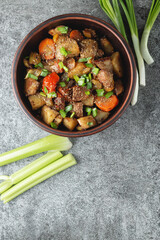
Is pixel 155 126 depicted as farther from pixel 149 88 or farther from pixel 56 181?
pixel 56 181

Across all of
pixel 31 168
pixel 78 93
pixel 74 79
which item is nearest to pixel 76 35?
pixel 74 79

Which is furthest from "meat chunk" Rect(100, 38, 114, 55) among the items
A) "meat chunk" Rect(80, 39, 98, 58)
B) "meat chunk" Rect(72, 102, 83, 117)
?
"meat chunk" Rect(72, 102, 83, 117)

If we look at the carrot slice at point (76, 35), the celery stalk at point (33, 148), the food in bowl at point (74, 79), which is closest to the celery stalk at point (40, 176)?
the celery stalk at point (33, 148)

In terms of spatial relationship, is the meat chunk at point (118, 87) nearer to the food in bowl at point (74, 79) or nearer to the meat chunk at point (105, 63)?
the food in bowl at point (74, 79)

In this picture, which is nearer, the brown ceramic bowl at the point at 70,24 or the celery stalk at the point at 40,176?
the brown ceramic bowl at the point at 70,24

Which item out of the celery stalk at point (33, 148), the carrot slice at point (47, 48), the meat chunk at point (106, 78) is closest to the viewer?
the meat chunk at point (106, 78)

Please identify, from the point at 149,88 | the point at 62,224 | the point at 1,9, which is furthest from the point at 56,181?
the point at 1,9
